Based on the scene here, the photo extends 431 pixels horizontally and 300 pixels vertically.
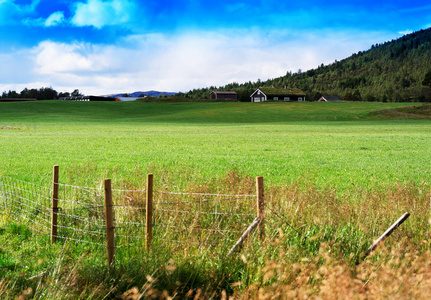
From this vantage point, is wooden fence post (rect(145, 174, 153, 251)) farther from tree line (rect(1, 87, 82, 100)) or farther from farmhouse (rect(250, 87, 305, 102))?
tree line (rect(1, 87, 82, 100))

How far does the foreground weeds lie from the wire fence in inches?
7.4

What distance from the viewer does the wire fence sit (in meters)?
7.50

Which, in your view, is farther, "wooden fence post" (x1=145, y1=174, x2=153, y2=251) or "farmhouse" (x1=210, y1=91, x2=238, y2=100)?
"farmhouse" (x1=210, y1=91, x2=238, y2=100)

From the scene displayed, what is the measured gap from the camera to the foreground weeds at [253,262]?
553cm

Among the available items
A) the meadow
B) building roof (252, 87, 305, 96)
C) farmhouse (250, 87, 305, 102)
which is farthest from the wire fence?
building roof (252, 87, 305, 96)

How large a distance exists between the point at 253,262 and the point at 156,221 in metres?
2.74

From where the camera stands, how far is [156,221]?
8523 millimetres

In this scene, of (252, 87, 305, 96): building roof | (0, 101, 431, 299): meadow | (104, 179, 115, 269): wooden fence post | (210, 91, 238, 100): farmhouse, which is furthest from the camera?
(210, 91, 238, 100): farmhouse

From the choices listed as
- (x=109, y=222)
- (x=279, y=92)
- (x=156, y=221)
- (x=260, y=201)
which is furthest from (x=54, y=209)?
(x=279, y=92)

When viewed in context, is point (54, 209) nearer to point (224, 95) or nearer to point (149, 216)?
point (149, 216)

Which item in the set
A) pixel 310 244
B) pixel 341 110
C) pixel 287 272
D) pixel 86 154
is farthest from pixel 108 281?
pixel 341 110

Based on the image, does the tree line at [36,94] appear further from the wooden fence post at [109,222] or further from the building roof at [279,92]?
the wooden fence post at [109,222]

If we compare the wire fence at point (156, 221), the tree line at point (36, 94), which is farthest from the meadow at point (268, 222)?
the tree line at point (36, 94)

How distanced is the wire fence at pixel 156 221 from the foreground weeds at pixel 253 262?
0.19 meters
